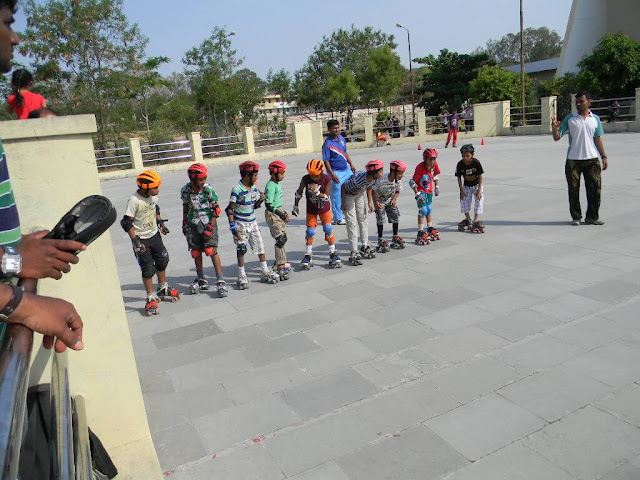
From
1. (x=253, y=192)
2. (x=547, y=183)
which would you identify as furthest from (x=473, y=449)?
(x=547, y=183)

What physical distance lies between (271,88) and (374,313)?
44365mm

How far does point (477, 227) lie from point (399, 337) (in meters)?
3.77

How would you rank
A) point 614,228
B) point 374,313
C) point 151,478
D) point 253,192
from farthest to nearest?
point 614,228 → point 253,192 → point 374,313 → point 151,478

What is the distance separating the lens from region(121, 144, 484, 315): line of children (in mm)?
5754

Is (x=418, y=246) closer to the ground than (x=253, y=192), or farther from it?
closer to the ground

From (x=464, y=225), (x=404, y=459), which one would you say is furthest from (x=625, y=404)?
(x=464, y=225)

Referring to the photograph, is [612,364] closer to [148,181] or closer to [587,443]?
[587,443]

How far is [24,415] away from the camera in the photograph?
1.20m

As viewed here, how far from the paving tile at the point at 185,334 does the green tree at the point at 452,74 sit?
32.8m

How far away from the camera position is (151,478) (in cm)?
293

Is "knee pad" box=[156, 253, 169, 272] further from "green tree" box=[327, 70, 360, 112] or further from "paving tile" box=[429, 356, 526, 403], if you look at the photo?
"green tree" box=[327, 70, 360, 112]

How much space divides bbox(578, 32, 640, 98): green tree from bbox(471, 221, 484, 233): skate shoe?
21777mm

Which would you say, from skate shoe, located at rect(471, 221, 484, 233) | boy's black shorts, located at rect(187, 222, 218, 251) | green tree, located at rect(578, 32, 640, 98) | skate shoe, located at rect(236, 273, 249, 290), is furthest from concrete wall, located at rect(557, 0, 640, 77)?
boy's black shorts, located at rect(187, 222, 218, 251)

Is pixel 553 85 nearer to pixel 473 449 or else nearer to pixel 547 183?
pixel 547 183
